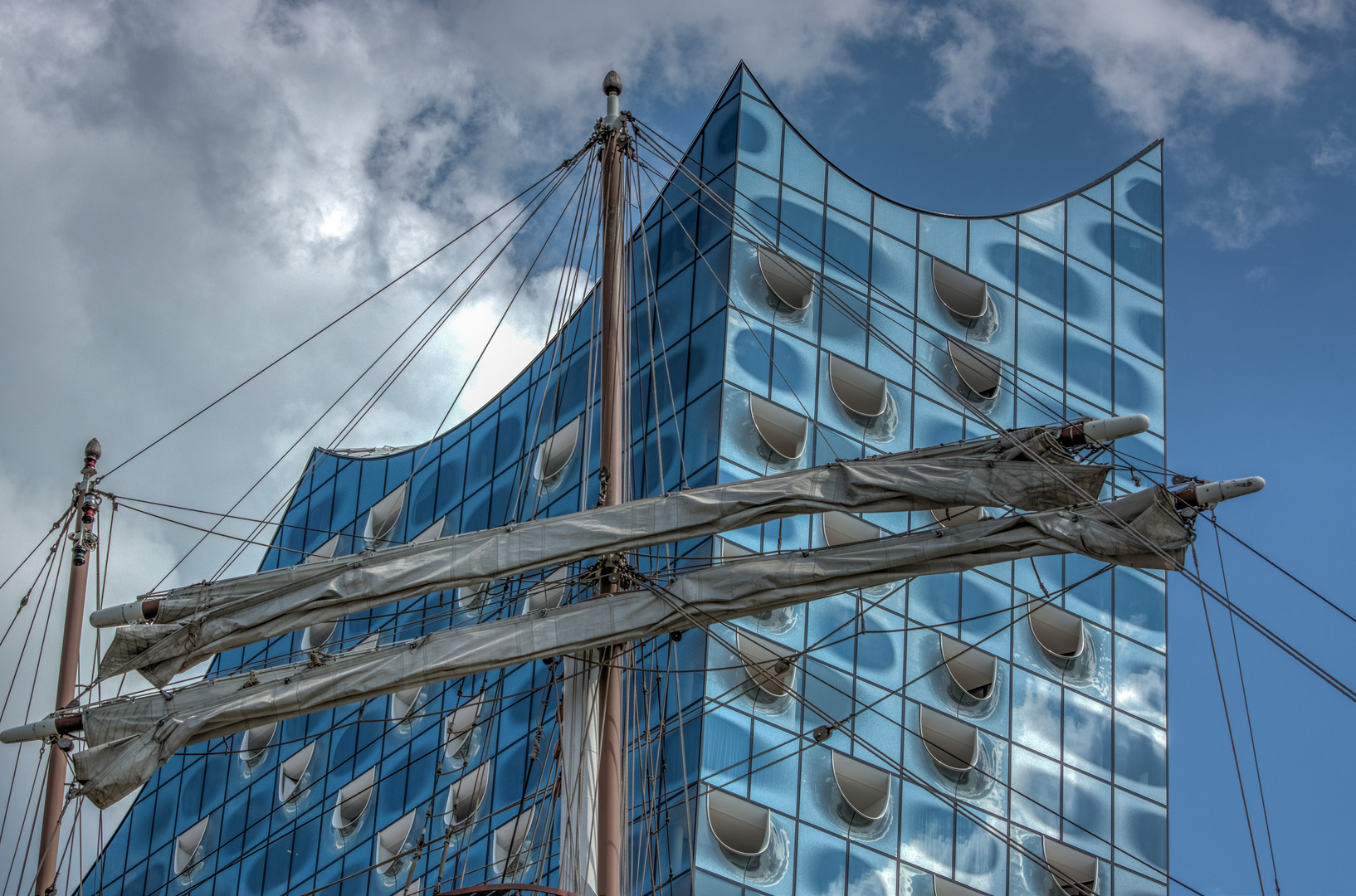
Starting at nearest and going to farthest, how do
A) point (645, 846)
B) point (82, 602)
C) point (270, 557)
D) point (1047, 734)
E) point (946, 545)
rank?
point (946, 545)
point (645, 846)
point (82, 602)
point (1047, 734)
point (270, 557)

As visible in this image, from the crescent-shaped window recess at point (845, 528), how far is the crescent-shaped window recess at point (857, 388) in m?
2.28

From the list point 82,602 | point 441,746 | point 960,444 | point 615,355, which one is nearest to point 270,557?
point 441,746

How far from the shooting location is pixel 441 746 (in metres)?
37.6

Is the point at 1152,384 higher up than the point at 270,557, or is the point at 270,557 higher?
the point at 270,557

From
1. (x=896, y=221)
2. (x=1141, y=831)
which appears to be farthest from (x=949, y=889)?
(x=896, y=221)

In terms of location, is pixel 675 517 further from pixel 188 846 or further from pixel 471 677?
pixel 188 846

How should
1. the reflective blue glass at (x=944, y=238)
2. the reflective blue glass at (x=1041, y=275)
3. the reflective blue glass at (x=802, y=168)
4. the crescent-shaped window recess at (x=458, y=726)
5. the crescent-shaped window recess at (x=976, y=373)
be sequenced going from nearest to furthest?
1. the crescent-shaped window recess at (x=458, y=726)
2. the reflective blue glass at (x=802, y=168)
3. the crescent-shaped window recess at (x=976, y=373)
4. the reflective blue glass at (x=944, y=238)
5. the reflective blue glass at (x=1041, y=275)

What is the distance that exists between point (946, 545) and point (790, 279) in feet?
45.2

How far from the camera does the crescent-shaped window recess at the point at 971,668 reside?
1372 inches

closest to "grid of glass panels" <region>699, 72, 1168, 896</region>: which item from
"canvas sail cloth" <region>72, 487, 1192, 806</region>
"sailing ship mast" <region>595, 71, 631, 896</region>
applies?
"sailing ship mast" <region>595, 71, 631, 896</region>

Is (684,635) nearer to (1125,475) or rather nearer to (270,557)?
(1125,475)

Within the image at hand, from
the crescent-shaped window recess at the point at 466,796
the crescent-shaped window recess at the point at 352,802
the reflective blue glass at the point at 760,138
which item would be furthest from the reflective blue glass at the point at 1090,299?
the crescent-shaped window recess at the point at 352,802

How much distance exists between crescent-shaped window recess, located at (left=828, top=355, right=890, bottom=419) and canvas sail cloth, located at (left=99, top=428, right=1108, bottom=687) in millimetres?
11460

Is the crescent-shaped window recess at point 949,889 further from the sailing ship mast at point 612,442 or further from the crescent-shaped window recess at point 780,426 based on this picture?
the sailing ship mast at point 612,442
